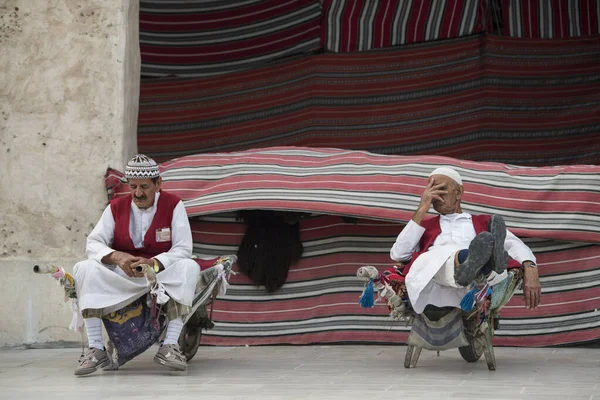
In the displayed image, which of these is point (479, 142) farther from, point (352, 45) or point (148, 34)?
point (148, 34)

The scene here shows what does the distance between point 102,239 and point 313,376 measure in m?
1.45

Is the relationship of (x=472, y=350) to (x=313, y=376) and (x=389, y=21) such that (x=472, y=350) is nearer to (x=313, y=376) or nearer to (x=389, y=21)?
(x=313, y=376)

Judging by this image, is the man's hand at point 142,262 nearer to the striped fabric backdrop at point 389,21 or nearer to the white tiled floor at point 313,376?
the white tiled floor at point 313,376

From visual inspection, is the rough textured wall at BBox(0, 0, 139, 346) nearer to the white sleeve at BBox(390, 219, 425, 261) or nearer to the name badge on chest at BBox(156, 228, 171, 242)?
the name badge on chest at BBox(156, 228, 171, 242)

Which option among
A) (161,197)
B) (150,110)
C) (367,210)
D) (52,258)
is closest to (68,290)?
(161,197)

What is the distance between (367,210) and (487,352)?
56.2 inches

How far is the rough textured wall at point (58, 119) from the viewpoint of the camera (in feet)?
25.0

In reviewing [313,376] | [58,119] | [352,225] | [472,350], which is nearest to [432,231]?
[472,350]

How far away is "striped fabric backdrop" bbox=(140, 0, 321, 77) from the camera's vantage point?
32.1ft

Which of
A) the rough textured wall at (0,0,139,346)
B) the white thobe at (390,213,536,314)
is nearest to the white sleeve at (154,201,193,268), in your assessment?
the white thobe at (390,213,536,314)

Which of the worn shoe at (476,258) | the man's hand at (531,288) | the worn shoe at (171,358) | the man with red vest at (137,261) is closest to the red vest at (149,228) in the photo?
the man with red vest at (137,261)

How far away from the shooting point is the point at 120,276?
600cm

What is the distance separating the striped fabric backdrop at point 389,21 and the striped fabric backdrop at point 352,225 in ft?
7.31

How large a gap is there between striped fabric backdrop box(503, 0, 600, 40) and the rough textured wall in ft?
11.6
